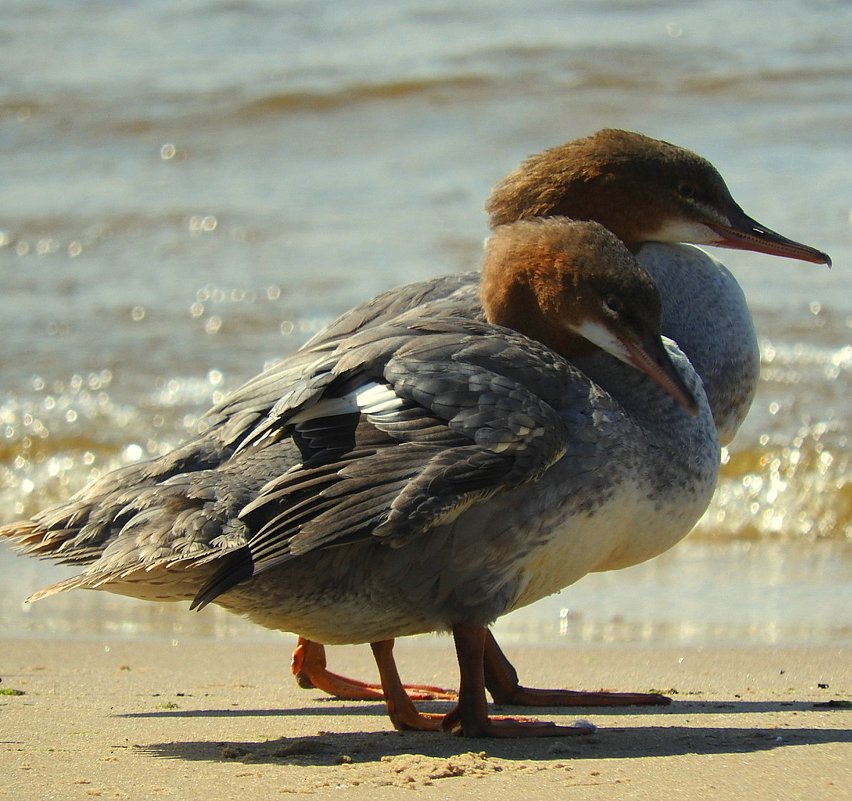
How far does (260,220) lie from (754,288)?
12.2 ft

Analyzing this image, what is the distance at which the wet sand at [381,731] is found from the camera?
10.9ft

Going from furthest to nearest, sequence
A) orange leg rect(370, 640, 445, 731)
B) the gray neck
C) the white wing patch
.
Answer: the gray neck
orange leg rect(370, 640, 445, 731)
the white wing patch

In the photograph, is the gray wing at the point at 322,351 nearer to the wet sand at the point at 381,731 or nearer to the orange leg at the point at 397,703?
the orange leg at the point at 397,703

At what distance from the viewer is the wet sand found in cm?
332

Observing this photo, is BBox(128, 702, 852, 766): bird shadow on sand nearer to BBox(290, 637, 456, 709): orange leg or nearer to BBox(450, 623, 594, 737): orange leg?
BBox(450, 623, 594, 737): orange leg

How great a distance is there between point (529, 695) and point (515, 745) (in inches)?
26.5

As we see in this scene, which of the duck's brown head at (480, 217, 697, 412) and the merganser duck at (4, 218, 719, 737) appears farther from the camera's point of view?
the duck's brown head at (480, 217, 697, 412)

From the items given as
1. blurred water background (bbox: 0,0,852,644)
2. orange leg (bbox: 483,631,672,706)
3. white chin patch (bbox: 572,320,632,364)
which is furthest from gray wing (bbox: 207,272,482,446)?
blurred water background (bbox: 0,0,852,644)

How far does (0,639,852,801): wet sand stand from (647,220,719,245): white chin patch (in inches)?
52.5

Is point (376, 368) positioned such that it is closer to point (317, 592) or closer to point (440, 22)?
point (317, 592)

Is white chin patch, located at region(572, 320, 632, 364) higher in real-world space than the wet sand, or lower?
higher

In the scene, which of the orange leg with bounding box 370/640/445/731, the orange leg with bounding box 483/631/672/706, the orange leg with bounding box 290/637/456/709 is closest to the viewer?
the orange leg with bounding box 370/640/445/731

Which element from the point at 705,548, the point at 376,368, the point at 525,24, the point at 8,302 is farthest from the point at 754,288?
the point at 525,24

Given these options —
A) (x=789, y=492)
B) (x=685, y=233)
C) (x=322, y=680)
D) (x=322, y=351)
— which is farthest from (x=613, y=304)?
(x=789, y=492)
